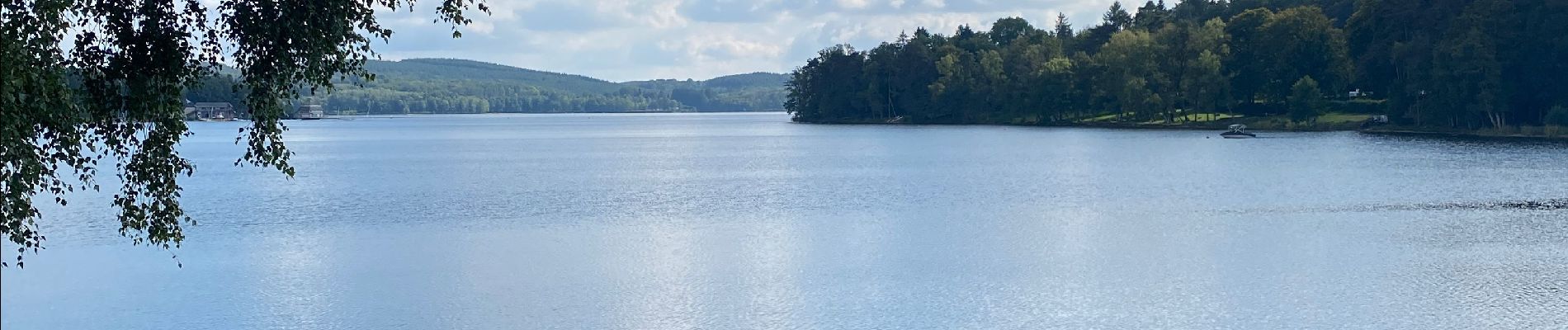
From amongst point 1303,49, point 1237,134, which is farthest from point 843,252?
point 1303,49

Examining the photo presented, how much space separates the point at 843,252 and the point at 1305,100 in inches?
3311

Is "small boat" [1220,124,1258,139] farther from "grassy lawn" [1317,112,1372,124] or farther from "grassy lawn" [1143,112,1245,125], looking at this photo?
"grassy lawn" [1143,112,1245,125]

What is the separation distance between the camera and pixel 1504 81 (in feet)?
292

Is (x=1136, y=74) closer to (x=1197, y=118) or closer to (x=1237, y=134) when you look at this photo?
(x=1197, y=118)

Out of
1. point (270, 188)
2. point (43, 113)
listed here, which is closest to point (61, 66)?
point (43, 113)

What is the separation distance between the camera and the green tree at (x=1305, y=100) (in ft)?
346

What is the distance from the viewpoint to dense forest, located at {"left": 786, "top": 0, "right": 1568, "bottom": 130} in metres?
89.4

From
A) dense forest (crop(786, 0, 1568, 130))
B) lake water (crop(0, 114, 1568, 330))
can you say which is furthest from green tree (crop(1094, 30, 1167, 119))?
lake water (crop(0, 114, 1568, 330))

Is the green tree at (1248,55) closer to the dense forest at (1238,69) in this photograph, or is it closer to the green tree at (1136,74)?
the dense forest at (1238,69)

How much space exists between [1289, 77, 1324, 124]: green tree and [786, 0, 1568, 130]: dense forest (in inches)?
4.5

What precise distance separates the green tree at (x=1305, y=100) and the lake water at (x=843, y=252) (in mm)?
42544

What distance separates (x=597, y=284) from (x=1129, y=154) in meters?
55.9

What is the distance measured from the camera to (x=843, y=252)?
30.9 m

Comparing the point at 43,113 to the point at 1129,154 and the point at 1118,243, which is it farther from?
the point at 1129,154
